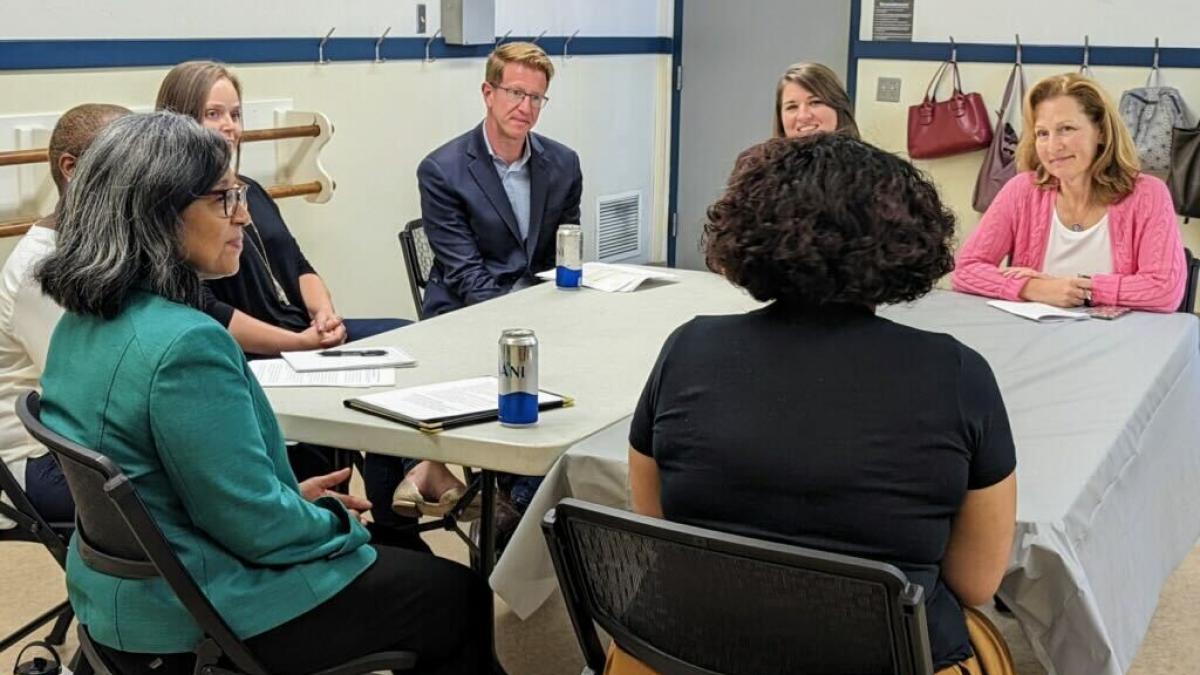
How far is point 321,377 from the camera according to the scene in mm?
2338

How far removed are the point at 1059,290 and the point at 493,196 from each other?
59.3 inches

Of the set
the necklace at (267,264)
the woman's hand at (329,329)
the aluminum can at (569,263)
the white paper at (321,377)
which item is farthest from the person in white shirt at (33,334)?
the aluminum can at (569,263)

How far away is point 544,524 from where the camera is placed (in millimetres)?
1536

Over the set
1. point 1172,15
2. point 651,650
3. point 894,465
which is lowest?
point 651,650

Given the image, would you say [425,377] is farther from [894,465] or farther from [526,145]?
[526,145]

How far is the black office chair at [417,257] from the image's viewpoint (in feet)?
12.0

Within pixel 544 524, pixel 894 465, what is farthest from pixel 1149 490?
pixel 544 524

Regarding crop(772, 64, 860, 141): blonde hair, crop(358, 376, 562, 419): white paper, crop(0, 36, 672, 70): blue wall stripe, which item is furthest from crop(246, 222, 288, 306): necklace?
crop(772, 64, 860, 141): blonde hair

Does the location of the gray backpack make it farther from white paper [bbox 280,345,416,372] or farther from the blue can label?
white paper [bbox 280,345,416,372]

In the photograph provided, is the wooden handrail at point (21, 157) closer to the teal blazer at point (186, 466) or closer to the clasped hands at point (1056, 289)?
the teal blazer at point (186, 466)

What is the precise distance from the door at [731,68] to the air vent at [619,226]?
28 centimetres

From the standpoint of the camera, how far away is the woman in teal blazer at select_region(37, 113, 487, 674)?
5.30 ft

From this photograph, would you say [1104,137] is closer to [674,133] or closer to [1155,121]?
[1155,121]

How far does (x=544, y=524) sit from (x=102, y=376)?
59 centimetres
